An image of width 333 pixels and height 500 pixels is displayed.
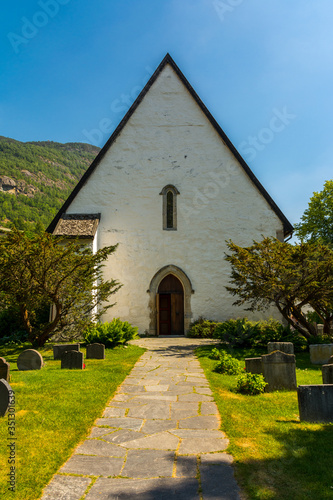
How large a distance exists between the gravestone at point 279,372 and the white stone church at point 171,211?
9572 millimetres

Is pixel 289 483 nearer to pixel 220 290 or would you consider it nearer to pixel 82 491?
pixel 82 491

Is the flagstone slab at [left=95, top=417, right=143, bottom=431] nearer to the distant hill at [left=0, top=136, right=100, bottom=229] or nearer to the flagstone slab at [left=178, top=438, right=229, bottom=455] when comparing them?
the flagstone slab at [left=178, top=438, right=229, bottom=455]

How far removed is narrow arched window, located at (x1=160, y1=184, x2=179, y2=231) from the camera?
17266mm

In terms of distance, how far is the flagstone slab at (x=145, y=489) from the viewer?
3.32m

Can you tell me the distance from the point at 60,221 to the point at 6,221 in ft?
232

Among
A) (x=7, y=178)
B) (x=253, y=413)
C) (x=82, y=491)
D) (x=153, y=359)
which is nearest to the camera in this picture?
(x=82, y=491)

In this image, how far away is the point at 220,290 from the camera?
55.2 feet

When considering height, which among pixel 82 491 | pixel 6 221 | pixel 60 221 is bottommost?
pixel 82 491

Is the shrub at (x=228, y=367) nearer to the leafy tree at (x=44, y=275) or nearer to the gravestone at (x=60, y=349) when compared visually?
the gravestone at (x=60, y=349)

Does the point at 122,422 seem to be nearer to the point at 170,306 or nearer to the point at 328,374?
the point at 328,374

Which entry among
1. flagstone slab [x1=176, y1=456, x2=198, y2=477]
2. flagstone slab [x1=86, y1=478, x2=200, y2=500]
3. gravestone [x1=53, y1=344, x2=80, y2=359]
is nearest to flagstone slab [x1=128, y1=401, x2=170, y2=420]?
flagstone slab [x1=176, y1=456, x2=198, y2=477]

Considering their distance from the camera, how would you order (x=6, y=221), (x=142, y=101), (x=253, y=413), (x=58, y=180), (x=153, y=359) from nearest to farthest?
(x=253, y=413) → (x=153, y=359) → (x=142, y=101) → (x=6, y=221) → (x=58, y=180)

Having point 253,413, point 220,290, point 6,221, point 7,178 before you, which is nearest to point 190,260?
point 220,290

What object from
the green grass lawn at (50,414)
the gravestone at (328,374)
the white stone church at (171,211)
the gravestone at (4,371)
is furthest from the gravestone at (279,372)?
the white stone church at (171,211)
